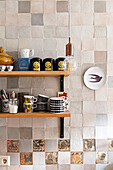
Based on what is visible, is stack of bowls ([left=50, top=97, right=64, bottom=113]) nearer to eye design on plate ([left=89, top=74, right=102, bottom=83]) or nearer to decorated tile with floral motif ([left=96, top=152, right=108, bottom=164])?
eye design on plate ([left=89, top=74, right=102, bottom=83])

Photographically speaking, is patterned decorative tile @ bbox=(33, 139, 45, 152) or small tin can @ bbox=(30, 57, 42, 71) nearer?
small tin can @ bbox=(30, 57, 42, 71)

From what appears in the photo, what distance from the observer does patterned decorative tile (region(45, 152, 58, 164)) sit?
171 cm

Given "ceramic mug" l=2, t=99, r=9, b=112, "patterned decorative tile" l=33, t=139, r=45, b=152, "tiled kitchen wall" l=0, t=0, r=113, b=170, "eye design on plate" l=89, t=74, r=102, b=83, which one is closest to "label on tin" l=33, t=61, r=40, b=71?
"tiled kitchen wall" l=0, t=0, r=113, b=170

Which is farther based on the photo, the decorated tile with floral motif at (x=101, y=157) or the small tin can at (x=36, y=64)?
the decorated tile with floral motif at (x=101, y=157)

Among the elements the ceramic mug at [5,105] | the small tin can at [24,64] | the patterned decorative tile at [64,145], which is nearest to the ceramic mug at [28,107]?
the ceramic mug at [5,105]

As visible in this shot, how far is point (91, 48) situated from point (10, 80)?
0.74m

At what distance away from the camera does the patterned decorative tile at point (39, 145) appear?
5.63 feet

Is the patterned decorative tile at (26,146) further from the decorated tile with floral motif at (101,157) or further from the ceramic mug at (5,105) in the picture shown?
the decorated tile with floral motif at (101,157)

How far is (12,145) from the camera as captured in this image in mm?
1711

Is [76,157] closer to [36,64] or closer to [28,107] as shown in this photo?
[28,107]

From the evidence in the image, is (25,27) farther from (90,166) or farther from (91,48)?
(90,166)

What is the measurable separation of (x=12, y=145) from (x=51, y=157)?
341mm

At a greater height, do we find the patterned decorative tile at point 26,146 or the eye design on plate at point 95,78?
the eye design on plate at point 95,78

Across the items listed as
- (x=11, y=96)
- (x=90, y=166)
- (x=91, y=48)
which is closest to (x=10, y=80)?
(x=11, y=96)
